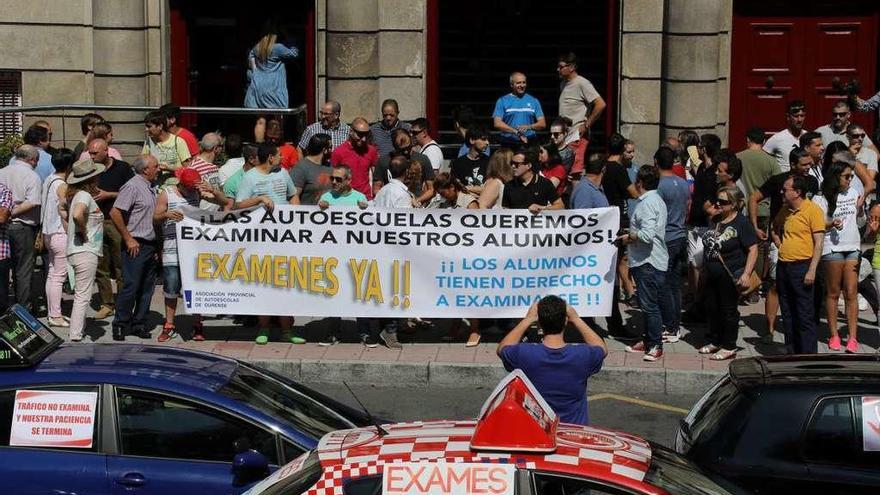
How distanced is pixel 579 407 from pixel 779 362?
116 centimetres

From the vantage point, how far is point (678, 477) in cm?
616

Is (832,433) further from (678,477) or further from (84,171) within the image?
(84,171)

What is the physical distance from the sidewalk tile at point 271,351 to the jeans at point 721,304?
12.7 ft

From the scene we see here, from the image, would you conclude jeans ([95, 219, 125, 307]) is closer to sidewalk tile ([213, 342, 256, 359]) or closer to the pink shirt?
sidewalk tile ([213, 342, 256, 359])

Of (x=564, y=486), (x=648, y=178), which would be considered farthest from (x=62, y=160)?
(x=564, y=486)

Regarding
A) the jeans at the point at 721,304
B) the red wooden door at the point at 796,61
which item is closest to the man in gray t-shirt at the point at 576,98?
the red wooden door at the point at 796,61

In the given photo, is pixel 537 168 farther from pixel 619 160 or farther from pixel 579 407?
pixel 579 407

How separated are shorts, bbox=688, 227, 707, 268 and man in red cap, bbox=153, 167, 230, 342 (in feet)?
14.7

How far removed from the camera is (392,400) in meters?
12.5

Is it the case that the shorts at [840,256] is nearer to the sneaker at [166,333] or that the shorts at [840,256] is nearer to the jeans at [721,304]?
the jeans at [721,304]

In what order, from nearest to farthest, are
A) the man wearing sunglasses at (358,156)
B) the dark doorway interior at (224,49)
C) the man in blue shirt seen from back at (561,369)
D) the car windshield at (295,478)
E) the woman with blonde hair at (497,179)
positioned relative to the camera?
the car windshield at (295,478), the man in blue shirt seen from back at (561,369), the woman with blonde hair at (497,179), the man wearing sunglasses at (358,156), the dark doorway interior at (224,49)

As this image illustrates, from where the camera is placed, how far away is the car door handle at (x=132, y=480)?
7.43m

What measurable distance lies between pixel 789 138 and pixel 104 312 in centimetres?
771

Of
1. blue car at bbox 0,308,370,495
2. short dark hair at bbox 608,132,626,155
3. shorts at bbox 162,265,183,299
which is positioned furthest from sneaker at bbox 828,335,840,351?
blue car at bbox 0,308,370,495
